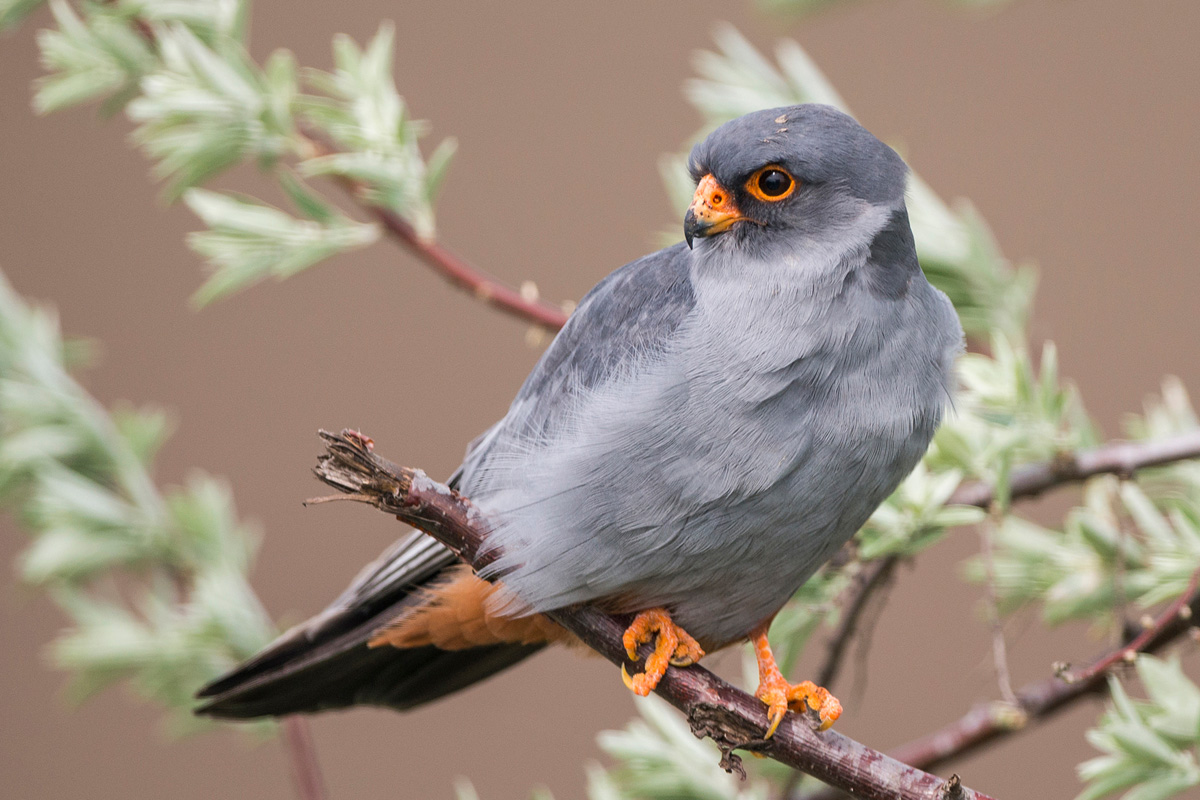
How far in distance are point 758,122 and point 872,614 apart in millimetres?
588


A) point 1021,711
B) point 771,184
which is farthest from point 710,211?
point 1021,711

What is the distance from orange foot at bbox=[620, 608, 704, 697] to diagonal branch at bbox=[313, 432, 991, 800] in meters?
0.01

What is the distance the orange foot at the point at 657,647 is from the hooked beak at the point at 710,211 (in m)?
0.39

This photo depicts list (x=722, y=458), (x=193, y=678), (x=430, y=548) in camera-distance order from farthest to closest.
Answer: (x=193, y=678)
(x=430, y=548)
(x=722, y=458)

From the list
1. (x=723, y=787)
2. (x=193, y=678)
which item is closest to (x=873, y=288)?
(x=723, y=787)

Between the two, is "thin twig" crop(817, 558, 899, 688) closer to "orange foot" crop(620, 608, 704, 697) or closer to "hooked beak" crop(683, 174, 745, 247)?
"orange foot" crop(620, 608, 704, 697)

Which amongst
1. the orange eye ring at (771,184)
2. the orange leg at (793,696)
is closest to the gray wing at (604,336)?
the orange eye ring at (771,184)

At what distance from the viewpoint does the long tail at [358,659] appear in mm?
1202

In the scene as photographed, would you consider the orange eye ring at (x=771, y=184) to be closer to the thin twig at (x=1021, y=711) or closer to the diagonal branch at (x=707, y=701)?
the diagonal branch at (x=707, y=701)

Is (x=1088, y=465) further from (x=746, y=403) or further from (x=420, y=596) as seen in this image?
(x=420, y=596)

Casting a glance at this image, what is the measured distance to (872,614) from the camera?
4.17 feet

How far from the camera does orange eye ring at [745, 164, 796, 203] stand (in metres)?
1.05

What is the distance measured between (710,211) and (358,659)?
2.15 ft

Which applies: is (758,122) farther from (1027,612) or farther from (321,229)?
(1027,612)
